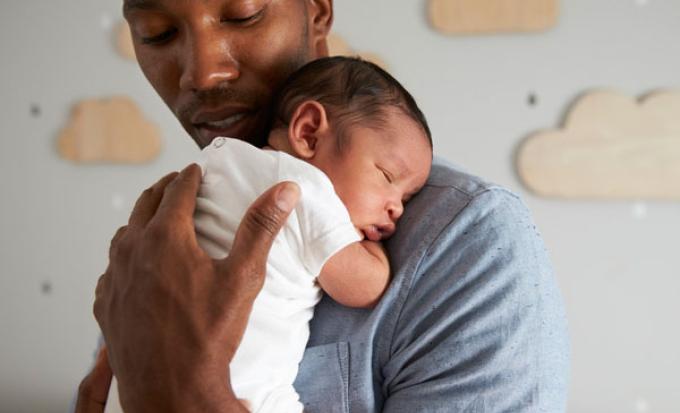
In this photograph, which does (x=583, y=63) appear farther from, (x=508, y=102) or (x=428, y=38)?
(x=428, y=38)

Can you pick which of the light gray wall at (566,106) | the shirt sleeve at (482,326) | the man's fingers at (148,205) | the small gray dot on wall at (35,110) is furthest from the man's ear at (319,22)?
the small gray dot on wall at (35,110)

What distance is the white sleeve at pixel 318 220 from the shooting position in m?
0.73

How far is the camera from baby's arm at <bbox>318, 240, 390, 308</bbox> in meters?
0.73

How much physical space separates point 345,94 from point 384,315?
0.27m

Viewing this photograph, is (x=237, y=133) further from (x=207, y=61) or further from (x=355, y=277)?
(x=355, y=277)

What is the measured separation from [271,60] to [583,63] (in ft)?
5.12

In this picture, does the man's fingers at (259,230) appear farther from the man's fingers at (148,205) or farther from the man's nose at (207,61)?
the man's nose at (207,61)

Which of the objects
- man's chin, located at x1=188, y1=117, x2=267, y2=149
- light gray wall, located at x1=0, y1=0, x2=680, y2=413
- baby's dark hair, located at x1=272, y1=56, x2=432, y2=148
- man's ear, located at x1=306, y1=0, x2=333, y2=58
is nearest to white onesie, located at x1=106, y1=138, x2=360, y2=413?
baby's dark hair, located at x1=272, y1=56, x2=432, y2=148

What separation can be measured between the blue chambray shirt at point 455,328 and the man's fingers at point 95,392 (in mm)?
269

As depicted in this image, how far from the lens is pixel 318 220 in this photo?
2.43 feet

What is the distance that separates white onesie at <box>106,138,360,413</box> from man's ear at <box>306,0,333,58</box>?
36 centimetres

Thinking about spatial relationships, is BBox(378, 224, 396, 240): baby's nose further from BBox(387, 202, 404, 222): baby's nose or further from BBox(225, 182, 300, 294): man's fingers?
BBox(225, 182, 300, 294): man's fingers

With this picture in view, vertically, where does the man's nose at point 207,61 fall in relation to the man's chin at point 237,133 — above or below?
above

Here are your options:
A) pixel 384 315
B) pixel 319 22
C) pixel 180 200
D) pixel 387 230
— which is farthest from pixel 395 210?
pixel 319 22
